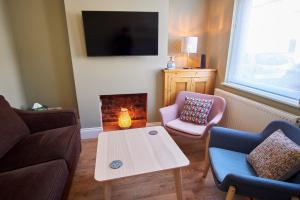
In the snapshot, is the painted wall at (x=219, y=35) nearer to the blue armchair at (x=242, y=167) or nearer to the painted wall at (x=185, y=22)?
the painted wall at (x=185, y=22)

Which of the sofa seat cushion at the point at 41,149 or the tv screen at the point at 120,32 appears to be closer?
the sofa seat cushion at the point at 41,149

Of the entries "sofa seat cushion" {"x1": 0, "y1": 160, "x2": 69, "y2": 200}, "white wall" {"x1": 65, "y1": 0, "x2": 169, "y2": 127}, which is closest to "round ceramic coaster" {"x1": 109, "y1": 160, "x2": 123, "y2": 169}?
"sofa seat cushion" {"x1": 0, "y1": 160, "x2": 69, "y2": 200}

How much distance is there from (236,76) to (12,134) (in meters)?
2.85

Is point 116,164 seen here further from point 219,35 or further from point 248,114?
point 219,35

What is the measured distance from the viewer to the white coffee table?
129 cm

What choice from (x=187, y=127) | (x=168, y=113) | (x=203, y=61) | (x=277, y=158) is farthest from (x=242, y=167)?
(x=203, y=61)

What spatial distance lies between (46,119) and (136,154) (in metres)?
1.24

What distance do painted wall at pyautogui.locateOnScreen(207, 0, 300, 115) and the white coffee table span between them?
4.68ft

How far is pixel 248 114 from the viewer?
2.17 meters

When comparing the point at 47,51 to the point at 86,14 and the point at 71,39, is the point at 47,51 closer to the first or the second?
the point at 71,39

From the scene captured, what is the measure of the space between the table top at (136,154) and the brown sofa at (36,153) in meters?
0.30

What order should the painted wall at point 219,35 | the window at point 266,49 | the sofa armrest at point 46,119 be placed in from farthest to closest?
the painted wall at point 219,35 < the sofa armrest at point 46,119 < the window at point 266,49

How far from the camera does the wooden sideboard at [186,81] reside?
9.02 feet

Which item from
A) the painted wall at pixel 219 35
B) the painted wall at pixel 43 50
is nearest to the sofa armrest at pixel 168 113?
the painted wall at pixel 219 35
